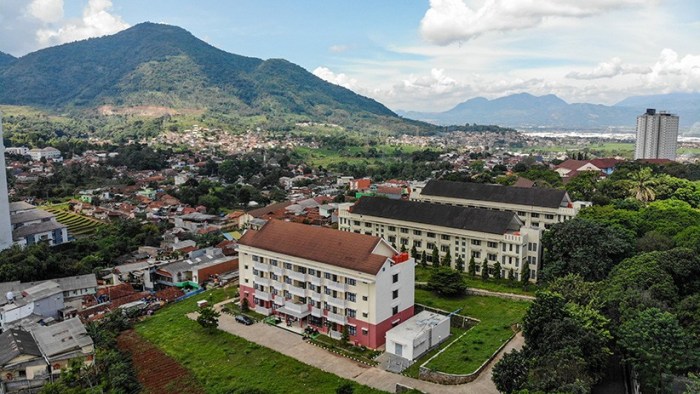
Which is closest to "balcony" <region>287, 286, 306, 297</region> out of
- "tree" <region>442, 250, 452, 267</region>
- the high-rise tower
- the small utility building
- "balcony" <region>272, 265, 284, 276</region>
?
"balcony" <region>272, 265, 284, 276</region>

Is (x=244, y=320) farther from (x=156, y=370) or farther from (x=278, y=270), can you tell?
(x=156, y=370)

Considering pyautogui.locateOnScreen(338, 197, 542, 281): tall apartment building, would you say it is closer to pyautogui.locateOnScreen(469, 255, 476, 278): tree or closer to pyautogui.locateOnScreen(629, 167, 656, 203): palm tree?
pyautogui.locateOnScreen(469, 255, 476, 278): tree

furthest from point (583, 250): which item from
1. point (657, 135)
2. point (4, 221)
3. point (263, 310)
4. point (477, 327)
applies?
point (657, 135)

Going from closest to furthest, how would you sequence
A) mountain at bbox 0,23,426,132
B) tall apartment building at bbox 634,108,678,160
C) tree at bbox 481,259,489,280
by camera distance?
tree at bbox 481,259,489,280 < tall apartment building at bbox 634,108,678,160 < mountain at bbox 0,23,426,132

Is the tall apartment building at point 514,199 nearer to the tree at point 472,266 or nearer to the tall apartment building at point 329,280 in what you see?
the tree at point 472,266

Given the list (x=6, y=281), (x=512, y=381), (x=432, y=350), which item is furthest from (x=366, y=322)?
(x=6, y=281)

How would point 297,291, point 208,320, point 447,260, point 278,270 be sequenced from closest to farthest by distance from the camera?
point 208,320, point 297,291, point 278,270, point 447,260
